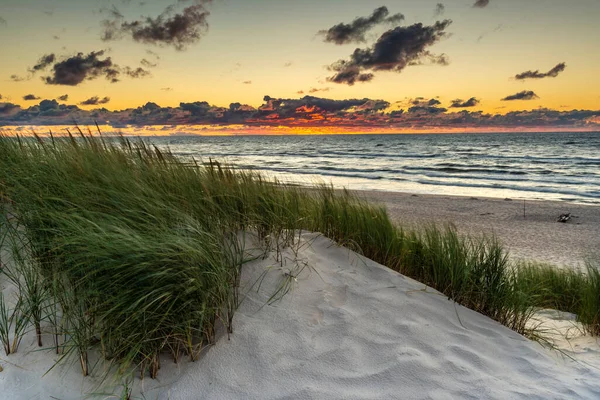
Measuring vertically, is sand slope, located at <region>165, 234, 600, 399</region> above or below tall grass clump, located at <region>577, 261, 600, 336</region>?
above

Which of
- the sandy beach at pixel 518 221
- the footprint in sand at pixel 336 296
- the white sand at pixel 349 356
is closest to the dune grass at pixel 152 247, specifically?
the white sand at pixel 349 356

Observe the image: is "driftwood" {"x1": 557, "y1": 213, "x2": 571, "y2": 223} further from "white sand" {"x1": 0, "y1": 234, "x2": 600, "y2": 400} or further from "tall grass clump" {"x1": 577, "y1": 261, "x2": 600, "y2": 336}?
"white sand" {"x1": 0, "y1": 234, "x2": 600, "y2": 400}

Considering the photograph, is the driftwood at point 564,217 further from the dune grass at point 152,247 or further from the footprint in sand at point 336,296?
the footprint in sand at point 336,296

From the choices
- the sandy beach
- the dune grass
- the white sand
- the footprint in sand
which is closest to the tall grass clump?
the dune grass

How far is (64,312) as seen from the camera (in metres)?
2.68

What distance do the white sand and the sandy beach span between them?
2.80 m

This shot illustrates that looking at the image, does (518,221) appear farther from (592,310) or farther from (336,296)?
(336,296)

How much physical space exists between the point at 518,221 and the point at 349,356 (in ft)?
34.7

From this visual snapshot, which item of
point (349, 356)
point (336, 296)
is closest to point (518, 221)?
point (336, 296)

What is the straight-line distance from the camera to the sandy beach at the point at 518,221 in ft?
27.4

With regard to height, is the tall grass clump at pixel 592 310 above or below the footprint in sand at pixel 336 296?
below

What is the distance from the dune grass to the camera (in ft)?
8.54

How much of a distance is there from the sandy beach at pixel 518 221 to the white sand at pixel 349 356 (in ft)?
9.18

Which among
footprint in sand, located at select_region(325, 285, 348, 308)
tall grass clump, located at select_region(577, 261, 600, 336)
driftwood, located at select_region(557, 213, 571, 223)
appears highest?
footprint in sand, located at select_region(325, 285, 348, 308)
